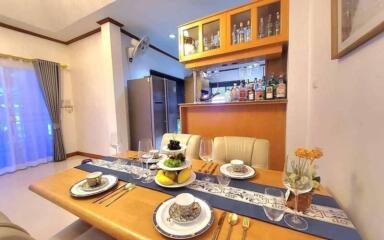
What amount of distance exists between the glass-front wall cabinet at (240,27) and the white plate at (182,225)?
78.9 inches

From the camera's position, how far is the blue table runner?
1.86 ft

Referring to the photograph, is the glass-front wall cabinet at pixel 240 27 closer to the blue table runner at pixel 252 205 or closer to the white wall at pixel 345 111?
the white wall at pixel 345 111

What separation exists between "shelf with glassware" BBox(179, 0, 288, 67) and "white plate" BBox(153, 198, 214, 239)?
189cm

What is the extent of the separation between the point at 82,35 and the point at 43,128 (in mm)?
2016

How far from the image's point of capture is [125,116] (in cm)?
329

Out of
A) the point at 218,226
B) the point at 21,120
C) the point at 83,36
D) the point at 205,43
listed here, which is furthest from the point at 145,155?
the point at 83,36

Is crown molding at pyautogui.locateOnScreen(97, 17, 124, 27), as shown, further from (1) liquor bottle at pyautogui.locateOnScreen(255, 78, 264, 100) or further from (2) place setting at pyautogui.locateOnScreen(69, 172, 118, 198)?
(2) place setting at pyautogui.locateOnScreen(69, 172, 118, 198)

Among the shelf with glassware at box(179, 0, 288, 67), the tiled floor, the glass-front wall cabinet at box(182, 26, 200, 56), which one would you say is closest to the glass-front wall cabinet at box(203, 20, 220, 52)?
the shelf with glassware at box(179, 0, 288, 67)

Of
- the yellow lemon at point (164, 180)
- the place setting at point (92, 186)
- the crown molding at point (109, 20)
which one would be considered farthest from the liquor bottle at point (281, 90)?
the crown molding at point (109, 20)

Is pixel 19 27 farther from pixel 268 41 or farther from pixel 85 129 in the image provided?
pixel 268 41

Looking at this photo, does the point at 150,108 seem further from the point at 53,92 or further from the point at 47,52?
the point at 47,52

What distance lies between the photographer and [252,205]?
0.73 meters

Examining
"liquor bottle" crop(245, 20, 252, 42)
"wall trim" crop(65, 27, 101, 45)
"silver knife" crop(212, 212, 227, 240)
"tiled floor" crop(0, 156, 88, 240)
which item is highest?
"wall trim" crop(65, 27, 101, 45)

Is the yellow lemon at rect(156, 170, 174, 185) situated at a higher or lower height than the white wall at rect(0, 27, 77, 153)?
lower
